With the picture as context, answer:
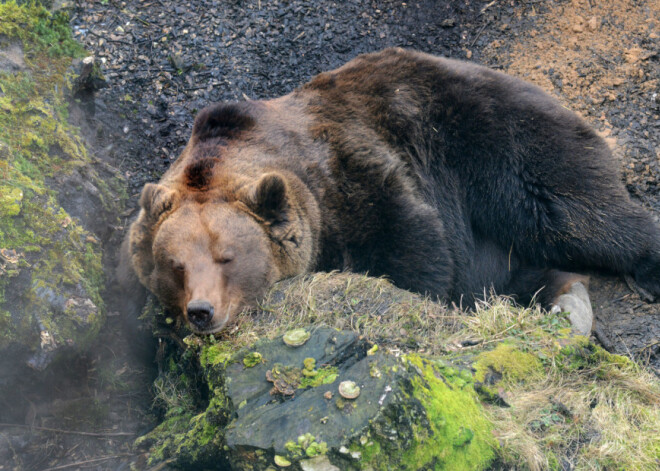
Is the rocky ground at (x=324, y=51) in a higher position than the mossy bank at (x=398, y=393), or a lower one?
higher

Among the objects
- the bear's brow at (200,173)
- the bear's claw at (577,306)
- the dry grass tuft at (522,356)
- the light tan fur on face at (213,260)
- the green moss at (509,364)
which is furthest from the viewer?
the bear's claw at (577,306)

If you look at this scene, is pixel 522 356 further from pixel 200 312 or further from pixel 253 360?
pixel 200 312

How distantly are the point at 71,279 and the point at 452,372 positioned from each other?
308 centimetres

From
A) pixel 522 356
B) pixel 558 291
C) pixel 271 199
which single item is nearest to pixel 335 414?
pixel 522 356

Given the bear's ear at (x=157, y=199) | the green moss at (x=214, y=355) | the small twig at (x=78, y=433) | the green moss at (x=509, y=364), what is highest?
the bear's ear at (x=157, y=199)

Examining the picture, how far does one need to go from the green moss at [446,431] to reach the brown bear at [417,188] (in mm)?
1679

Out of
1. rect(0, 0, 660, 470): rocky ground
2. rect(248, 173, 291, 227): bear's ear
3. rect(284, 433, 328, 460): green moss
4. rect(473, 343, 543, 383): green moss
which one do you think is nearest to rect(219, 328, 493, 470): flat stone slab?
rect(284, 433, 328, 460): green moss

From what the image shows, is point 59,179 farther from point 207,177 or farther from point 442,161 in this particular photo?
point 442,161

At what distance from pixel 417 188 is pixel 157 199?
2.43 metres

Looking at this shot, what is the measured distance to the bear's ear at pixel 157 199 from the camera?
4.49m

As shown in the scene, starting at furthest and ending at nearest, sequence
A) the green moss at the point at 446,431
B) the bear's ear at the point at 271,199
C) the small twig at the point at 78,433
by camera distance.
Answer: the small twig at the point at 78,433 → the bear's ear at the point at 271,199 → the green moss at the point at 446,431

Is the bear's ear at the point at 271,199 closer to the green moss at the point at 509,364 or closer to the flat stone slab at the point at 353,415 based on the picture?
the flat stone slab at the point at 353,415

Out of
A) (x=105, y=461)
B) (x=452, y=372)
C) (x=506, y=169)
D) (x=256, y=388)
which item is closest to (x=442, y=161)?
(x=506, y=169)

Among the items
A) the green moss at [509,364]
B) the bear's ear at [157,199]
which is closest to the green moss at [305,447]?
the green moss at [509,364]
